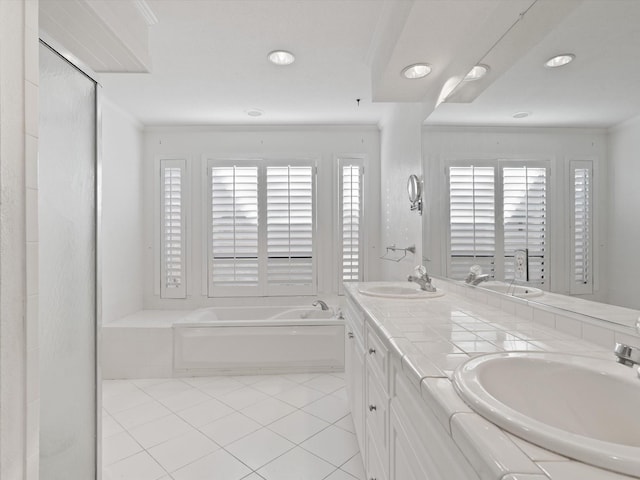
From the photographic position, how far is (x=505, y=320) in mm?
1318

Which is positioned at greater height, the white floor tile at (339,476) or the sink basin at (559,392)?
the sink basin at (559,392)

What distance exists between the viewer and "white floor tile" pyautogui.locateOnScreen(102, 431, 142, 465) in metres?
1.89

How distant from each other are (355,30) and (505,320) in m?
1.86

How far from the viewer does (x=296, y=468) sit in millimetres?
1785

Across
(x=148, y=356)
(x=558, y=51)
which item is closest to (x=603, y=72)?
(x=558, y=51)

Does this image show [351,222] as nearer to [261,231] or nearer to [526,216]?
[261,231]

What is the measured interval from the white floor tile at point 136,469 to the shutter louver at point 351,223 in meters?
2.47

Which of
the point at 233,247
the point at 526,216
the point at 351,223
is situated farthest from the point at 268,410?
the point at 351,223

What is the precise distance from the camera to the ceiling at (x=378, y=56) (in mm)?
1047

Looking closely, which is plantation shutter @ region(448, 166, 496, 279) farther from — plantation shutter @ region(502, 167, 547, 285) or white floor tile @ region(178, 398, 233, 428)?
white floor tile @ region(178, 398, 233, 428)

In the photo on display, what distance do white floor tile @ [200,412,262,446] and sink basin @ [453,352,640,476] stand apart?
1.79 meters

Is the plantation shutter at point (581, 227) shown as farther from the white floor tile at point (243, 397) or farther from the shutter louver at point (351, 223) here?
the shutter louver at point (351, 223)

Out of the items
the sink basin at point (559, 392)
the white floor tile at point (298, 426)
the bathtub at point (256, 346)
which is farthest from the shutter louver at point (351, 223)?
the sink basin at point (559, 392)

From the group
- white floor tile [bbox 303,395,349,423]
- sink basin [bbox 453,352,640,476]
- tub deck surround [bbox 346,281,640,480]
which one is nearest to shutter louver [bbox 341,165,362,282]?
white floor tile [bbox 303,395,349,423]
